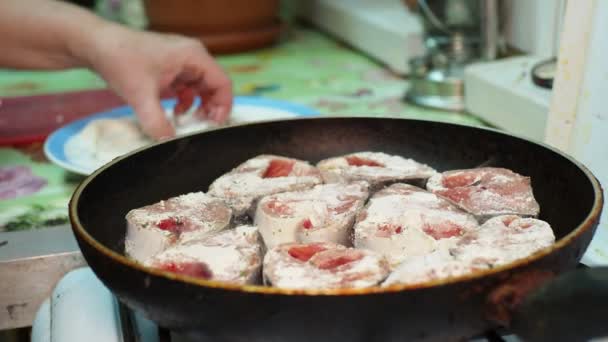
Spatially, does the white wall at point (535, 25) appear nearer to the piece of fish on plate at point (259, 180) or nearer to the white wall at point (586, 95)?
the white wall at point (586, 95)

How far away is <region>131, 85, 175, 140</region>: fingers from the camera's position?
121 cm

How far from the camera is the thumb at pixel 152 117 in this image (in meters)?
1.21

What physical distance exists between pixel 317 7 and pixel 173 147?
1.39 metres

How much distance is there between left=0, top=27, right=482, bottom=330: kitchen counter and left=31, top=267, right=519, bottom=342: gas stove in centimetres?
7

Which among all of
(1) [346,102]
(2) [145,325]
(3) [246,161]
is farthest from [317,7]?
(2) [145,325]

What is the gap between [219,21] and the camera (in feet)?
6.36

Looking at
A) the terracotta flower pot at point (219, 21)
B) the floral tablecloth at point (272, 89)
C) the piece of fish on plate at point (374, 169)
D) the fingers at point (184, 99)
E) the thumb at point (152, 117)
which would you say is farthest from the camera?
the terracotta flower pot at point (219, 21)

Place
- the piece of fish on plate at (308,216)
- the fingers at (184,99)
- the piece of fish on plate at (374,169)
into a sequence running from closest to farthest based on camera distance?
the piece of fish on plate at (308,216), the piece of fish on plate at (374,169), the fingers at (184,99)

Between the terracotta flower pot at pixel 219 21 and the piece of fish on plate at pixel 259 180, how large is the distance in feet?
3.43

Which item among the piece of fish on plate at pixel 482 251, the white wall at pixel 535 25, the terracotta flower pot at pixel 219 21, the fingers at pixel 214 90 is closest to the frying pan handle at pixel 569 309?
the piece of fish on plate at pixel 482 251

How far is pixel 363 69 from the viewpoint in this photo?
5.81 ft

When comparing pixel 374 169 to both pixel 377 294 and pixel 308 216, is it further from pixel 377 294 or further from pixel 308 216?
pixel 377 294

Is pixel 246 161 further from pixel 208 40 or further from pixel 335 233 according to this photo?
pixel 208 40

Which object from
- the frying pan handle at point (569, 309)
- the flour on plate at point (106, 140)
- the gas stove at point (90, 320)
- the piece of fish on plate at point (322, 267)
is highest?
the frying pan handle at point (569, 309)
